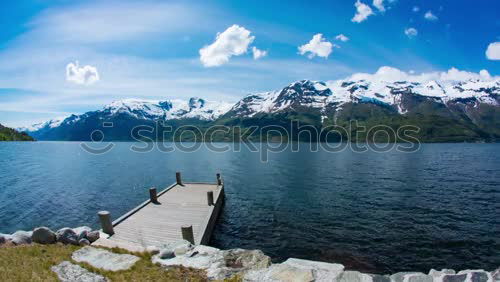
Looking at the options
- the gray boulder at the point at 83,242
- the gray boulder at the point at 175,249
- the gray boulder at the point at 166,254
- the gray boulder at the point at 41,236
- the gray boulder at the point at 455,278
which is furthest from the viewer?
the gray boulder at the point at 83,242

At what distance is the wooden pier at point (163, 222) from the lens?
19353 millimetres

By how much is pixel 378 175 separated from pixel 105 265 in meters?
65.4

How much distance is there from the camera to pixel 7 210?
38.2 m

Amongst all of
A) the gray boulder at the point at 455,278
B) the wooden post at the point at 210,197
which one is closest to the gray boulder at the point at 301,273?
the gray boulder at the point at 455,278

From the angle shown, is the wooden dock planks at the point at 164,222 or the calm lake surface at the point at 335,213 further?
the calm lake surface at the point at 335,213

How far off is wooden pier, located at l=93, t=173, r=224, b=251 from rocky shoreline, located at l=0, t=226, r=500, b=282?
6.06 feet

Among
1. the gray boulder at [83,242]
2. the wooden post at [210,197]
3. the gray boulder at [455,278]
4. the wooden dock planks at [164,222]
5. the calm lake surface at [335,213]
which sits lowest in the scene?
the calm lake surface at [335,213]

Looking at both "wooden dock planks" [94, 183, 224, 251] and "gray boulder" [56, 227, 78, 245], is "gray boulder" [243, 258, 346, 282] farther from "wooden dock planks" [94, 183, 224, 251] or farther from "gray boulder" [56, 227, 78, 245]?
"gray boulder" [56, 227, 78, 245]

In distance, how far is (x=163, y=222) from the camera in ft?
79.9

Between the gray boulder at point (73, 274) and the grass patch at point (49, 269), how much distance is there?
0.22m

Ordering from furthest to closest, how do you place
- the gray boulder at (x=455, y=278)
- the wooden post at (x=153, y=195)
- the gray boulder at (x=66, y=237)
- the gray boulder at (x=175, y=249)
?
the wooden post at (x=153, y=195) < the gray boulder at (x=66, y=237) < the gray boulder at (x=175, y=249) < the gray boulder at (x=455, y=278)

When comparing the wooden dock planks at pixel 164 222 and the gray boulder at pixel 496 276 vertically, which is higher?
the gray boulder at pixel 496 276

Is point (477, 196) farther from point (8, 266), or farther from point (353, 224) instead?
point (8, 266)

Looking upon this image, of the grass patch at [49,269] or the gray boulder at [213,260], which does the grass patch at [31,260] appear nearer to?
the grass patch at [49,269]
